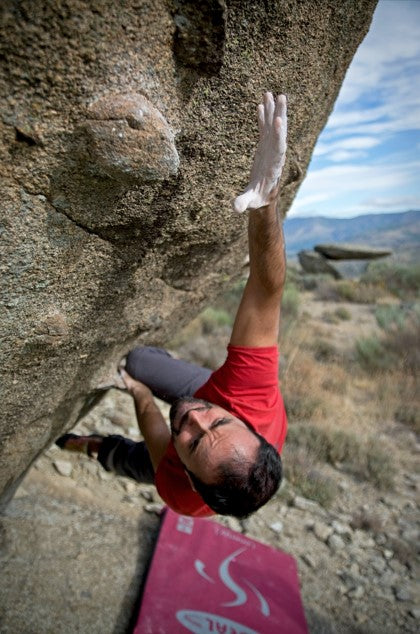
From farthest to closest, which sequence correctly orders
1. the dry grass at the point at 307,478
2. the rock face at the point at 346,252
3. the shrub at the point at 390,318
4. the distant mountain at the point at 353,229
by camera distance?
the distant mountain at the point at 353,229, the rock face at the point at 346,252, the shrub at the point at 390,318, the dry grass at the point at 307,478

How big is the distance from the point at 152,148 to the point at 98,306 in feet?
1.96

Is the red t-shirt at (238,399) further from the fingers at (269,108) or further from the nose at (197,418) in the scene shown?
the fingers at (269,108)

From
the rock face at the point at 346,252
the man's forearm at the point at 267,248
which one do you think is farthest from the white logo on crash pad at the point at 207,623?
the rock face at the point at 346,252

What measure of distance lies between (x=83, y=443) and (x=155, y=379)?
0.72 meters

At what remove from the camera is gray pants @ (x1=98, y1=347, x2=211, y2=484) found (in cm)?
203

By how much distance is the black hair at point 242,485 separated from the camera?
1.58 meters

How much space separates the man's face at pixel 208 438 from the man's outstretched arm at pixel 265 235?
30cm

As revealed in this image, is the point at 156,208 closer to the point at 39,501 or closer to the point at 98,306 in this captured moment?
the point at 98,306

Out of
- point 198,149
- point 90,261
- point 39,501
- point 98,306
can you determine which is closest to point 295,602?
point 39,501

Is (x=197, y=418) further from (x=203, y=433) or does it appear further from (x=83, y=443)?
(x=83, y=443)

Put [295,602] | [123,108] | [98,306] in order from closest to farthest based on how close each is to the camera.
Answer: [123,108], [98,306], [295,602]

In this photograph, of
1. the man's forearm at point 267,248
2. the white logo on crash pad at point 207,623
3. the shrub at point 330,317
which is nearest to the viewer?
the man's forearm at point 267,248

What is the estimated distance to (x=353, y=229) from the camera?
162500 mm

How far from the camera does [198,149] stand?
1.19 m
